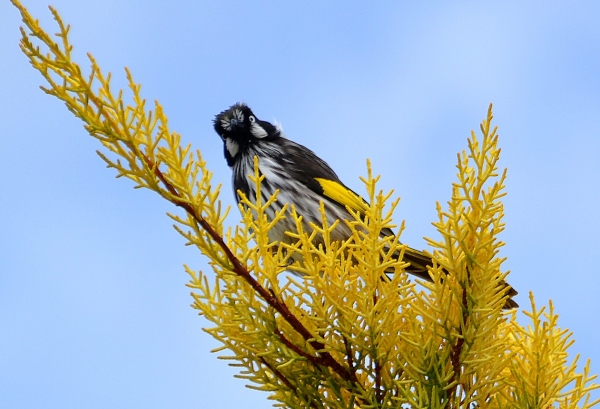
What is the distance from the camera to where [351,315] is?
2539 millimetres

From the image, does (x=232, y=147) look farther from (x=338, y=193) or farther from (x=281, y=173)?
(x=338, y=193)

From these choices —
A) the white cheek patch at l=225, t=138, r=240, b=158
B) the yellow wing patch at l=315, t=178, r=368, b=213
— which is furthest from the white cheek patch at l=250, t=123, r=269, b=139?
the yellow wing patch at l=315, t=178, r=368, b=213

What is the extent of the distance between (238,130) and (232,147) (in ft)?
0.45

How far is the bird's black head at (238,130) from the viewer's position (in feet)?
17.2

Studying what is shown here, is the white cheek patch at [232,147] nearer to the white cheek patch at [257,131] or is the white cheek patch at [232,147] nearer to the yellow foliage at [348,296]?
the white cheek patch at [257,131]

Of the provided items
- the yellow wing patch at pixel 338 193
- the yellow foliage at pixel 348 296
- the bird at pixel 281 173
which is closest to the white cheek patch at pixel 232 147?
the bird at pixel 281 173

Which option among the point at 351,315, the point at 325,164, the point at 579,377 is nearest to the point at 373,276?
the point at 351,315

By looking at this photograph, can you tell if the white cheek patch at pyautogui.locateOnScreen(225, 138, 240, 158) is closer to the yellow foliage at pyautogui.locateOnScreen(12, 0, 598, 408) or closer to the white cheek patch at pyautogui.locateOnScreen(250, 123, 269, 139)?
the white cheek patch at pyautogui.locateOnScreen(250, 123, 269, 139)

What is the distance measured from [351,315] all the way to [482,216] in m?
0.59

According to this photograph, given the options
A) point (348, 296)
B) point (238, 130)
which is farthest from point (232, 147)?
point (348, 296)

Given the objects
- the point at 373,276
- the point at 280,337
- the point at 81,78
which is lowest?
the point at 280,337

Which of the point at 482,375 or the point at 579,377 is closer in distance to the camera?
the point at 482,375

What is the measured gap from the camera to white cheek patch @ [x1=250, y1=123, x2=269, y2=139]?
5320 mm

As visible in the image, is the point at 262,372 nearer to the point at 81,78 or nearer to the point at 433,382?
the point at 433,382
